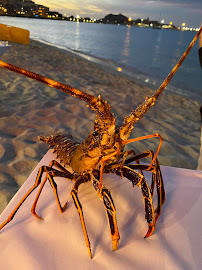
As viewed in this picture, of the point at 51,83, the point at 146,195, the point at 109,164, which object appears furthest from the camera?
the point at 109,164

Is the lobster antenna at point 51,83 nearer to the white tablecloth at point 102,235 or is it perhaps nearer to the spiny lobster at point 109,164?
the spiny lobster at point 109,164

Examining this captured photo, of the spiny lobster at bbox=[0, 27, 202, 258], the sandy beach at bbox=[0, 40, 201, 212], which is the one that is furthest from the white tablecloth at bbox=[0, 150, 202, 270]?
the sandy beach at bbox=[0, 40, 201, 212]

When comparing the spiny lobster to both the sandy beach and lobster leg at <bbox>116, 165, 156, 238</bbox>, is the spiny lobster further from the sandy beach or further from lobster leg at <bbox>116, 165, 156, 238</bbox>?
the sandy beach

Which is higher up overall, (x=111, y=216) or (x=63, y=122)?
(x=111, y=216)

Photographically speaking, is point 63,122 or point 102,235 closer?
point 102,235

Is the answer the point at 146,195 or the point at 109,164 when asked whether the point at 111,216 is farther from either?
the point at 109,164

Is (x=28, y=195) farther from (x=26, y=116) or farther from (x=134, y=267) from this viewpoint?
(x=26, y=116)

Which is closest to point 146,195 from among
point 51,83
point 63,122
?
point 51,83
